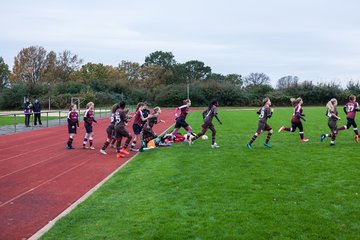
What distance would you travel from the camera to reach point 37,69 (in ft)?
282

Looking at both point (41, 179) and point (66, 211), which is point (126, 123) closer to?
point (41, 179)

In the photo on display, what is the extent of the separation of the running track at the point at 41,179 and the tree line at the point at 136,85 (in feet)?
136

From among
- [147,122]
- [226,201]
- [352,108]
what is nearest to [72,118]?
[147,122]

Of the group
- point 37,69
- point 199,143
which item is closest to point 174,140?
point 199,143

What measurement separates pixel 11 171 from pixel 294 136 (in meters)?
11.6

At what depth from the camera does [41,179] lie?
968cm

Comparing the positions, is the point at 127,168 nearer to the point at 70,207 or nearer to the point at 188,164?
the point at 188,164

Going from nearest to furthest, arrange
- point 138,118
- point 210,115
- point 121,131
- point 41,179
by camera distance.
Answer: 1. point 41,179
2. point 121,131
3. point 210,115
4. point 138,118

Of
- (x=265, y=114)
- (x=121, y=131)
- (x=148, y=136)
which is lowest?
(x=148, y=136)

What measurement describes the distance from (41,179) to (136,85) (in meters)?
72.6

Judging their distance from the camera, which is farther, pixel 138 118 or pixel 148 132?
pixel 148 132

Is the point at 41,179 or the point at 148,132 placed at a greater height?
the point at 148,132

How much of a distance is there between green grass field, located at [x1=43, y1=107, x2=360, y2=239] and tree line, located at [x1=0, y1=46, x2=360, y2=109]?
47.1 m

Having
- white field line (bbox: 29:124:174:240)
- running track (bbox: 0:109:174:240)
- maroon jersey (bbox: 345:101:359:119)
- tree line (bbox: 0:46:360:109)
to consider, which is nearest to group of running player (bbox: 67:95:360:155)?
maroon jersey (bbox: 345:101:359:119)
